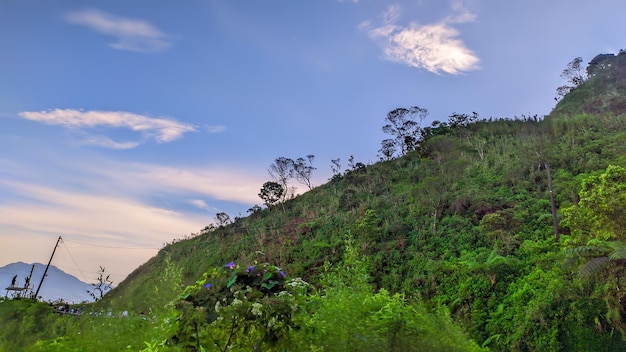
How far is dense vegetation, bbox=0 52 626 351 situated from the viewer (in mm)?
3295

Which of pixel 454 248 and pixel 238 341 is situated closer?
pixel 238 341

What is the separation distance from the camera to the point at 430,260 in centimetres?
1302

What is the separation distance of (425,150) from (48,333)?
26.4 meters

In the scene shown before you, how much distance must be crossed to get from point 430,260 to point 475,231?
6.92ft

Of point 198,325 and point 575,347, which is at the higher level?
point 198,325

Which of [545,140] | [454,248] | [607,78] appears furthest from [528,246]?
[607,78]

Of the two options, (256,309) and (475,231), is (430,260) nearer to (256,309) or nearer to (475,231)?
(475,231)

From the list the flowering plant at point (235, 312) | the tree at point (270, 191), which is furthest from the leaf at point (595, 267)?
the tree at point (270, 191)

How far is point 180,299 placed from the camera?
3.23m

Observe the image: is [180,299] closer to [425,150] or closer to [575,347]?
[575,347]

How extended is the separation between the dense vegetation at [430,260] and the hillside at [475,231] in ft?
0.19

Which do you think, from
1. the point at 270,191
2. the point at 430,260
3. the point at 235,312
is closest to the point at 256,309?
the point at 235,312

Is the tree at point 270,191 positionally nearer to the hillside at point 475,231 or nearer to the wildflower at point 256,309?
the hillside at point 475,231

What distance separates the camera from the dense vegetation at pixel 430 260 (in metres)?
3.29
